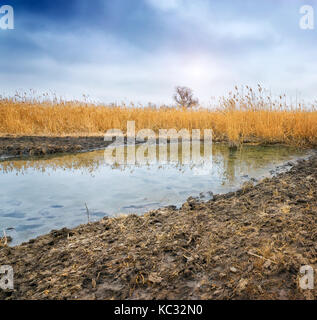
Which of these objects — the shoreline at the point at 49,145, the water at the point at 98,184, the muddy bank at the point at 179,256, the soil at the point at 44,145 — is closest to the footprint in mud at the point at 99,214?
the water at the point at 98,184

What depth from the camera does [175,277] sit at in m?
1.66

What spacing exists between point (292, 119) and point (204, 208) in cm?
628

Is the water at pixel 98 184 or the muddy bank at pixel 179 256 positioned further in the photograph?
the water at pixel 98 184

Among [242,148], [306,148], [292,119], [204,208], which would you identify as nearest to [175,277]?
[204,208]

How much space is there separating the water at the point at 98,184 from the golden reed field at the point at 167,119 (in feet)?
5.34

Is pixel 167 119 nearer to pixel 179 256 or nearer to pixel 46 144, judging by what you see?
pixel 46 144

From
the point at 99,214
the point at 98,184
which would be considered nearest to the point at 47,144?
the point at 98,184

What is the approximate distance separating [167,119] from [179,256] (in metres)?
A: 8.60

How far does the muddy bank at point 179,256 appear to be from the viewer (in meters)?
1.56

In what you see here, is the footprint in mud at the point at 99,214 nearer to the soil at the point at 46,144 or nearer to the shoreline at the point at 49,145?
the shoreline at the point at 49,145

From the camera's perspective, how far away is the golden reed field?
7898 mm

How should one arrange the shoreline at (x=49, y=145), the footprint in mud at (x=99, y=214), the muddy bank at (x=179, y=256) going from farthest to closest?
the shoreline at (x=49, y=145) → the footprint in mud at (x=99, y=214) → the muddy bank at (x=179, y=256)

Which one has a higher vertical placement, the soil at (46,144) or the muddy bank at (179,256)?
the soil at (46,144)
